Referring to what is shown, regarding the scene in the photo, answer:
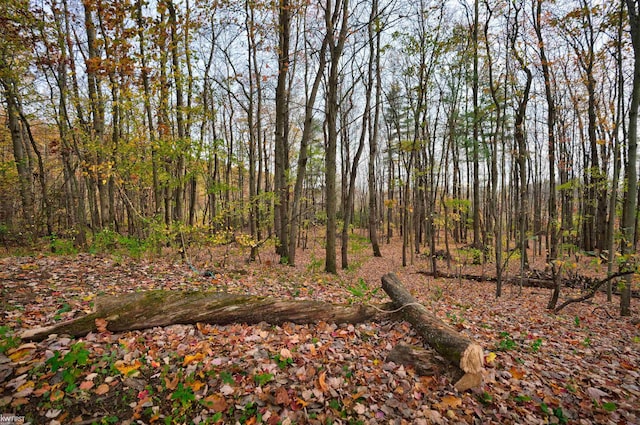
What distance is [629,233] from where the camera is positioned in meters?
5.85

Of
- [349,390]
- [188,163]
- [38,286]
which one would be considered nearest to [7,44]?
[188,163]

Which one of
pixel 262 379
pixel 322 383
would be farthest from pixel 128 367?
pixel 322 383

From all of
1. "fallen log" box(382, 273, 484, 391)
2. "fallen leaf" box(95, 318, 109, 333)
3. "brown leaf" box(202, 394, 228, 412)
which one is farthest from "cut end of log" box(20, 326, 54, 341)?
"fallen log" box(382, 273, 484, 391)

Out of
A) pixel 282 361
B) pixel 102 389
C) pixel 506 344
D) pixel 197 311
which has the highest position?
pixel 197 311

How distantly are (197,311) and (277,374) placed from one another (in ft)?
5.71

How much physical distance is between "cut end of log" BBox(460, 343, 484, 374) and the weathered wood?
1.75 m

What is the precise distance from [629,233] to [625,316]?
2316 millimetres

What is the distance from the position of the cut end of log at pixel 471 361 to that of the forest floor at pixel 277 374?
10.0 inches

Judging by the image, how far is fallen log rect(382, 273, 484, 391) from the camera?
3230 mm

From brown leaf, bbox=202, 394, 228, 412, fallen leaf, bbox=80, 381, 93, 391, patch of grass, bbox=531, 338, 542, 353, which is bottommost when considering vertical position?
patch of grass, bbox=531, 338, 542, 353

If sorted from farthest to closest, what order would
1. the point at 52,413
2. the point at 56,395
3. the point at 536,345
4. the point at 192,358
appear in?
1. the point at 536,345
2. the point at 192,358
3. the point at 56,395
4. the point at 52,413

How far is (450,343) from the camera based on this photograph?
137 inches

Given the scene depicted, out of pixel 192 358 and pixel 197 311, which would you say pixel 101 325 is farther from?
pixel 192 358

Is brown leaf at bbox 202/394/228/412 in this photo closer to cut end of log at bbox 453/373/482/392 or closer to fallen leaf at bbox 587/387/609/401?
cut end of log at bbox 453/373/482/392
